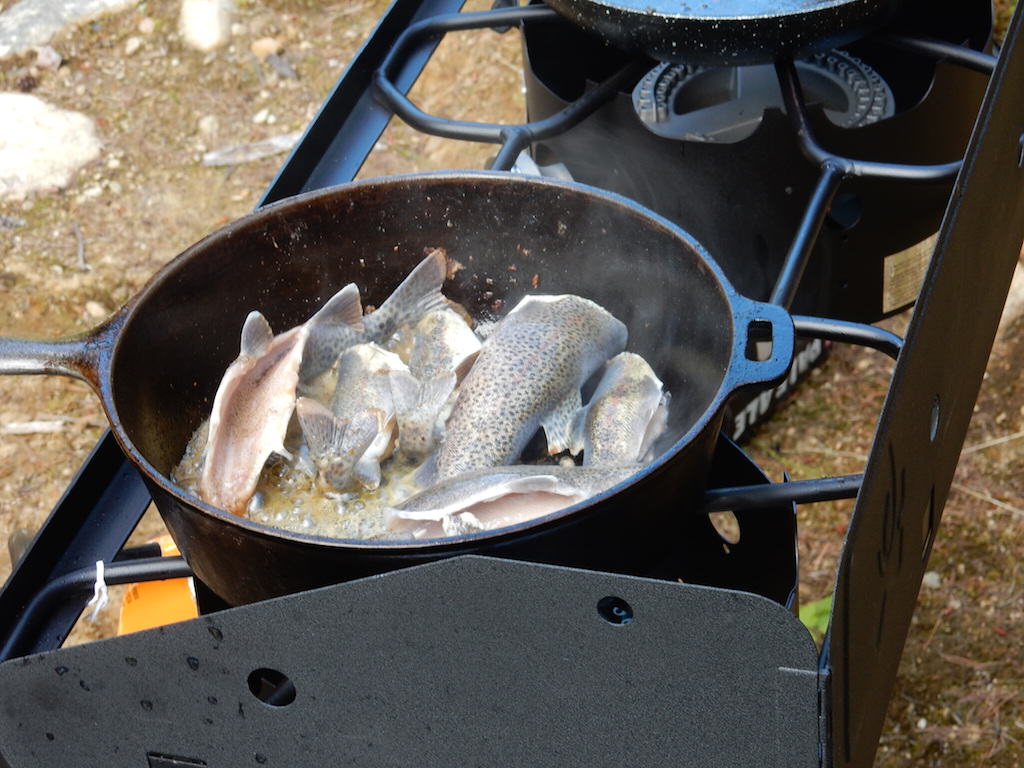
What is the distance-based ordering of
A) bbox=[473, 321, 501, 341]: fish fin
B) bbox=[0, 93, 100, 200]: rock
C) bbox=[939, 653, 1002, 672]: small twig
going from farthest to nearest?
bbox=[0, 93, 100, 200]: rock
bbox=[939, 653, 1002, 672]: small twig
bbox=[473, 321, 501, 341]: fish fin

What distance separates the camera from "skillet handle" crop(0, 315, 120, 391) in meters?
1.29

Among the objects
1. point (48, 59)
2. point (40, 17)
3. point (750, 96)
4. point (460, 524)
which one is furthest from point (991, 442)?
point (40, 17)

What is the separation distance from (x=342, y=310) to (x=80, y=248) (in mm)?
2318

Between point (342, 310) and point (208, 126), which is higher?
point (342, 310)

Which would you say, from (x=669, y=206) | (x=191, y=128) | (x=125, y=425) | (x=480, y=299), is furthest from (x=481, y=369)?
(x=191, y=128)

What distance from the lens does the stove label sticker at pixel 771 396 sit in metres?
2.74

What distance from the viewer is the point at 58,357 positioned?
129 cm

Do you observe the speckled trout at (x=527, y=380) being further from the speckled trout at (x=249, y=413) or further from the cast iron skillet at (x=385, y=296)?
the speckled trout at (x=249, y=413)

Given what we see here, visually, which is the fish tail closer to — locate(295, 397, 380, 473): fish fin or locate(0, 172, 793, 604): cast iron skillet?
locate(295, 397, 380, 473): fish fin

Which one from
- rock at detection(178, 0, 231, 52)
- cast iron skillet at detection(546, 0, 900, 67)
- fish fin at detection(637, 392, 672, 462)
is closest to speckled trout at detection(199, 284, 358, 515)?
fish fin at detection(637, 392, 672, 462)

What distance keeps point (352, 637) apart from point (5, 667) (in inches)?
14.8

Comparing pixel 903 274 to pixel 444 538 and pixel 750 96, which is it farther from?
pixel 444 538

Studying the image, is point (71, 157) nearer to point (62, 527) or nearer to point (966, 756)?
point (62, 527)

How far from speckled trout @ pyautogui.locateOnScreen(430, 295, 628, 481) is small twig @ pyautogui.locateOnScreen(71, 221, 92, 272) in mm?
2324
